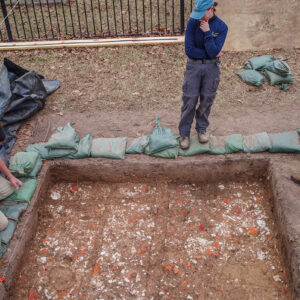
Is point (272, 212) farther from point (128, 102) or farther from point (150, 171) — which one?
point (128, 102)

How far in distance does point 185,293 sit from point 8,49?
7057 millimetres

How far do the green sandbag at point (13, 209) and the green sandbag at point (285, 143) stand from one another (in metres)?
3.54

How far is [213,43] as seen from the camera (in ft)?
13.1

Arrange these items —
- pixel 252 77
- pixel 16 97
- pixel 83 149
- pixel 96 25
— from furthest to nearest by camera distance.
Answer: pixel 96 25 < pixel 252 77 < pixel 16 97 < pixel 83 149

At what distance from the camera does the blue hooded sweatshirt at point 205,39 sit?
13.2 feet

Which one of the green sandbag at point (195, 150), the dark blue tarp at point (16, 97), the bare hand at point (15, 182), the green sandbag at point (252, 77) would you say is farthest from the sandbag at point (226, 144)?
the dark blue tarp at point (16, 97)

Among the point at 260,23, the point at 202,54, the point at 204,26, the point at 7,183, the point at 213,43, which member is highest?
the point at 204,26

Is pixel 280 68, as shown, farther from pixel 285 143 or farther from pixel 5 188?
pixel 5 188

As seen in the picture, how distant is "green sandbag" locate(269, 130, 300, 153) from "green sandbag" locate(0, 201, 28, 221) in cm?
354

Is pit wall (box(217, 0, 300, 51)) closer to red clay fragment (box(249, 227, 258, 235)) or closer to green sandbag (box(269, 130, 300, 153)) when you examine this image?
green sandbag (box(269, 130, 300, 153))

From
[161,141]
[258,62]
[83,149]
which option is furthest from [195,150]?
[258,62]

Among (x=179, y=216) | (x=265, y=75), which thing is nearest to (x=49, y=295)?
(x=179, y=216)

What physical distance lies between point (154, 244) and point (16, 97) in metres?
3.52

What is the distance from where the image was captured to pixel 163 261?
4262mm
